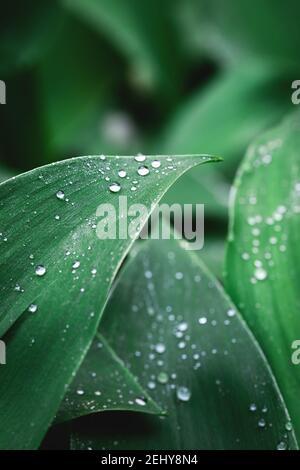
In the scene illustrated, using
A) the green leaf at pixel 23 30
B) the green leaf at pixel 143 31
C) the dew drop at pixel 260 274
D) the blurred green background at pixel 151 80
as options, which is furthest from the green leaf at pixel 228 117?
the dew drop at pixel 260 274

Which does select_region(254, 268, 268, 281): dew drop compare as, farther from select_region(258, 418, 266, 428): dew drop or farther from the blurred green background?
the blurred green background

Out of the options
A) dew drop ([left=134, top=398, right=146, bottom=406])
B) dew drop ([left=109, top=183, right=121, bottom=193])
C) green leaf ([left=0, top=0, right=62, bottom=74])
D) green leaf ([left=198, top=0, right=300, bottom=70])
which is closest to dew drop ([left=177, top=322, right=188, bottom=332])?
dew drop ([left=134, top=398, right=146, bottom=406])

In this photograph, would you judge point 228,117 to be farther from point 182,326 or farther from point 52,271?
point 52,271

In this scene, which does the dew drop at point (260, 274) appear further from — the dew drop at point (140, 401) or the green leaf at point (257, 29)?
the green leaf at point (257, 29)

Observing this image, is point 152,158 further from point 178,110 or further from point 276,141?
point 178,110
